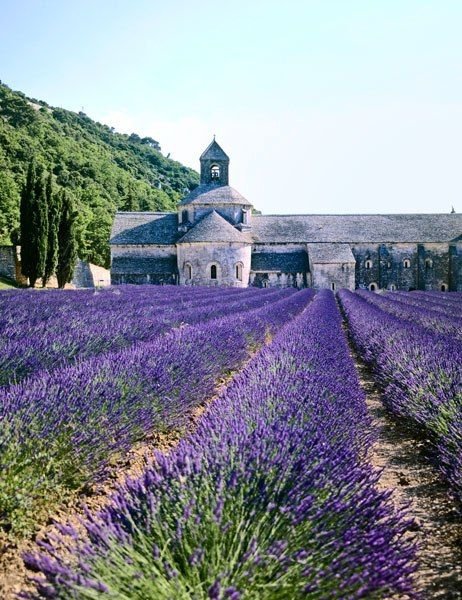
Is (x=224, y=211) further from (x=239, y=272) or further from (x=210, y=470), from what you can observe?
(x=210, y=470)

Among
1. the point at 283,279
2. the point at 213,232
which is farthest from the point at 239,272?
the point at 283,279

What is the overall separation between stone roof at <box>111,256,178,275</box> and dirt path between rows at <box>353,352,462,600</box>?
110ft

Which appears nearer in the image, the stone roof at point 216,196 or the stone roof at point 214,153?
the stone roof at point 216,196

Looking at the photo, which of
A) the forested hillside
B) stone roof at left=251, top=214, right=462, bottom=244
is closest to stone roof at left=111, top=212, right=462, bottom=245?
stone roof at left=251, top=214, right=462, bottom=244

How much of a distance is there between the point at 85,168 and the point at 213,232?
154 feet

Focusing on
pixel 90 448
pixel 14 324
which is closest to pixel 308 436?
pixel 90 448

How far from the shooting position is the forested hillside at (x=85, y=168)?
52969mm

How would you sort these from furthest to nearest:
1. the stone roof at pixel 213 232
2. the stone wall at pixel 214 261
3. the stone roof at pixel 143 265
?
1. the stone roof at pixel 143 265
2. the stone wall at pixel 214 261
3. the stone roof at pixel 213 232

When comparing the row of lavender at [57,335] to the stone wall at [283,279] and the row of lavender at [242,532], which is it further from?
the stone wall at [283,279]

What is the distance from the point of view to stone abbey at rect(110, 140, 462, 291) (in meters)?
37.1

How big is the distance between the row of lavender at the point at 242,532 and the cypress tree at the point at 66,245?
101ft

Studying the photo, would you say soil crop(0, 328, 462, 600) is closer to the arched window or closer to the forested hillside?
the arched window

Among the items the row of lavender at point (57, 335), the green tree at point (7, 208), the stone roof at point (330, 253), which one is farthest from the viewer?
the green tree at point (7, 208)

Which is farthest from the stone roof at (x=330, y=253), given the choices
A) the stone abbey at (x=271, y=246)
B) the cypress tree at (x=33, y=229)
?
the cypress tree at (x=33, y=229)
